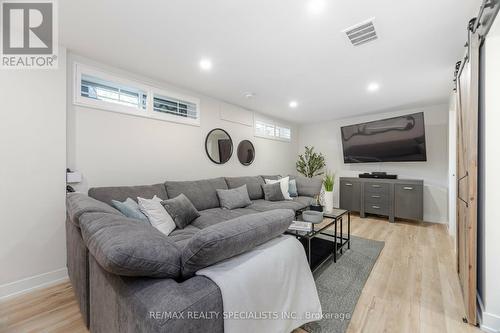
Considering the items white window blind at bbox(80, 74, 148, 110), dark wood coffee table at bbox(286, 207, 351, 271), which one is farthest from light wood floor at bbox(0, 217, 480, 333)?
white window blind at bbox(80, 74, 148, 110)

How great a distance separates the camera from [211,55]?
2270mm

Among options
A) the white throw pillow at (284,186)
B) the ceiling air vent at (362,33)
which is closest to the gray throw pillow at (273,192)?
the white throw pillow at (284,186)

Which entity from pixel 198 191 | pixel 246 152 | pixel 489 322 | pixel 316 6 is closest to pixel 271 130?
pixel 246 152

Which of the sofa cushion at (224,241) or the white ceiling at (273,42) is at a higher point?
the white ceiling at (273,42)

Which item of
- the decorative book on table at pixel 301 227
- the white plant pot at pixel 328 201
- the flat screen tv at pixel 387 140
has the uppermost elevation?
the flat screen tv at pixel 387 140

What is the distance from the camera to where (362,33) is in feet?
6.17

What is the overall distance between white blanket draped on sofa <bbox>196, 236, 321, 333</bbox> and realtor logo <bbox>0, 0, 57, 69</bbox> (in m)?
2.32

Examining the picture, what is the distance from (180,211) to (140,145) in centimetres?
113

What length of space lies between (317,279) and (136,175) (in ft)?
8.04

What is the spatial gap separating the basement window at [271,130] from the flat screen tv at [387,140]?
137cm

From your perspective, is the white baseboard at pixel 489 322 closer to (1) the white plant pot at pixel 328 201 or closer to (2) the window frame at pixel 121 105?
(1) the white plant pot at pixel 328 201

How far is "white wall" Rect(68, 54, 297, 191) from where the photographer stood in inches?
90.7

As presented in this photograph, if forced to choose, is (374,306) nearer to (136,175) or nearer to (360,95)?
(136,175)

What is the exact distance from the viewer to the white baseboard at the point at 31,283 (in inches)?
71.4
